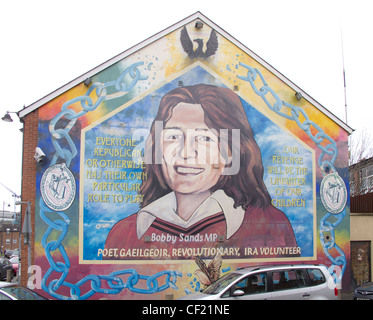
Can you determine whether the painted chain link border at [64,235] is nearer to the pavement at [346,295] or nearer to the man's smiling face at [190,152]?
the man's smiling face at [190,152]

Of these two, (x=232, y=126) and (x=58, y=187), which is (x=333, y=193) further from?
(x=58, y=187)

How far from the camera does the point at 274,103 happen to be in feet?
56.4

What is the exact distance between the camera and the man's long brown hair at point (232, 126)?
53.0 feet

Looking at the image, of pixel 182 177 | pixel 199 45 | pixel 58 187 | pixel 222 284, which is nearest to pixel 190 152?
pixel 182 177

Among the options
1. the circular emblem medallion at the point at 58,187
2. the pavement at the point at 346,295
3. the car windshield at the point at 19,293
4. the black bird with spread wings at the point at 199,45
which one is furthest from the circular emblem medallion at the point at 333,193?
the car windshield at the point at 19,293

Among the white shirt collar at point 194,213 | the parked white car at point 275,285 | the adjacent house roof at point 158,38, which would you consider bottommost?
the parked white car at point 275,285

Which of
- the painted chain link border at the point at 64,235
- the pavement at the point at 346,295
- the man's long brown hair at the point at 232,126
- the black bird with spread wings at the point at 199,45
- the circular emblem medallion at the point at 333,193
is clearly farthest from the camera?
the circular emblem medallion at the point at 333,193

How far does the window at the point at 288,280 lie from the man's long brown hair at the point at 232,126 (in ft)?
17.8

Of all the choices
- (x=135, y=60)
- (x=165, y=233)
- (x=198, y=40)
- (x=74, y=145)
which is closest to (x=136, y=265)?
(x=165, y=233)

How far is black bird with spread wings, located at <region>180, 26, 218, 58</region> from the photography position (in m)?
16.5

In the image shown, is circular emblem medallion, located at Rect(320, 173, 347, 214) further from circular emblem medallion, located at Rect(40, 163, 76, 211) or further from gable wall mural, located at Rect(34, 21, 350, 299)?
circular emblem medallion, located at Rect(40, 163, 76, 211)

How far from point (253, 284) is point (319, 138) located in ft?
29.3

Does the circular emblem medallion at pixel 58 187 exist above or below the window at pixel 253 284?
above
